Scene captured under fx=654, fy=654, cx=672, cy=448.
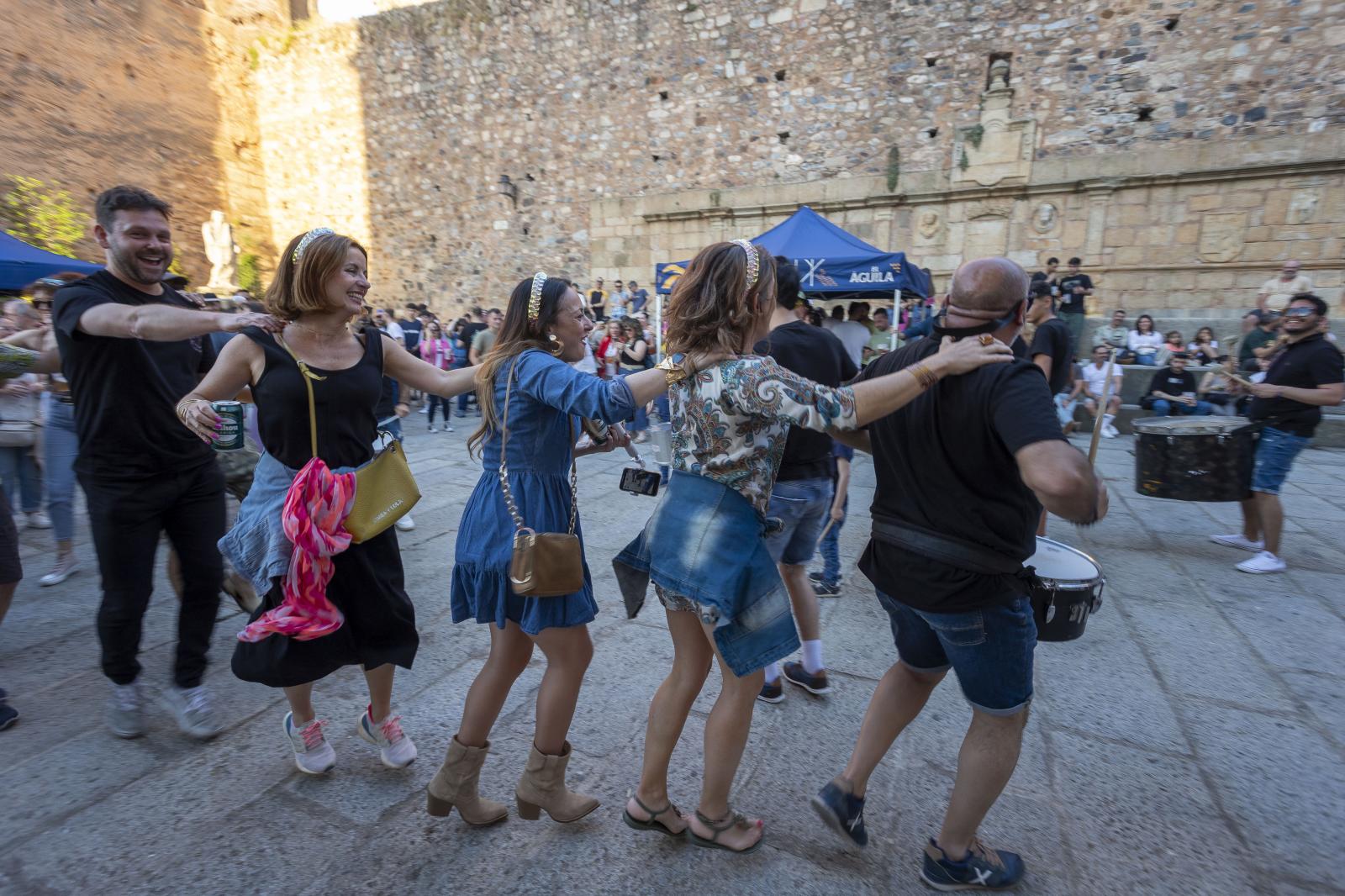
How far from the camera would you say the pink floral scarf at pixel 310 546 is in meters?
1.97

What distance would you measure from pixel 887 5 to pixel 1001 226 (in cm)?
486

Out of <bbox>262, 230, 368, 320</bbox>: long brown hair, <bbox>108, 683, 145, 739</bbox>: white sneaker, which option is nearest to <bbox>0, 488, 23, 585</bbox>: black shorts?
<bbox>108, 683, 145, 739</bbox>: white sneaker

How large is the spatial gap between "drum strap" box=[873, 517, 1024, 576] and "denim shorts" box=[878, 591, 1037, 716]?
0.10m

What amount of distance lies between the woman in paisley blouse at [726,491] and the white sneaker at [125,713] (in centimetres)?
216

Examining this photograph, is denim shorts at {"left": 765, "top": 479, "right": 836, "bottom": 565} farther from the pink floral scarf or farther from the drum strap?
the pink floral scarf

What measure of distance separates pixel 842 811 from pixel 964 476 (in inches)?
44.0

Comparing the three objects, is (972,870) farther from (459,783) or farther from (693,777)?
(459,783)

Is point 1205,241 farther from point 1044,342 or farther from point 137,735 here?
point 137,735

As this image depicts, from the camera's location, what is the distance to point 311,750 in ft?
7.75

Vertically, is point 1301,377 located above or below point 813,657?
above

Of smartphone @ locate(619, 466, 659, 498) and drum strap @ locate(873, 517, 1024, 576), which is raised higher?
smartphone @ locate(619, 466, 659, 498)

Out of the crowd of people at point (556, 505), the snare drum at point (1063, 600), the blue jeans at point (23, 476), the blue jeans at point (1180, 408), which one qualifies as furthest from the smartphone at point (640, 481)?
the blue jeans at point (1180, 408)

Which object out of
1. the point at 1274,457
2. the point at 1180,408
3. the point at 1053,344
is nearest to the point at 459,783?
the point at 1053,344

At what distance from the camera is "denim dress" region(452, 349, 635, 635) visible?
1.95m
